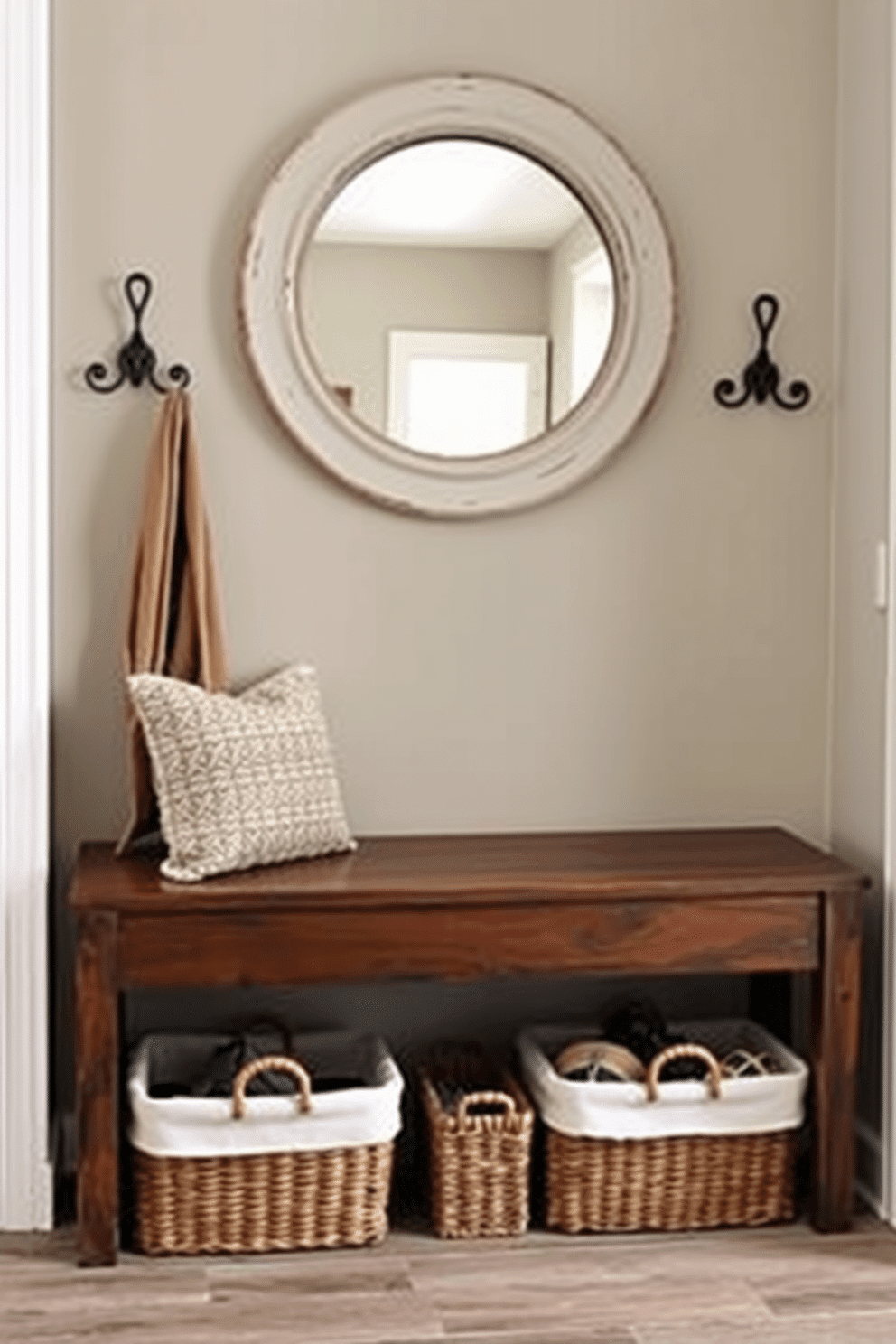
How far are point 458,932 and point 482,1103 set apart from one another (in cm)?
32

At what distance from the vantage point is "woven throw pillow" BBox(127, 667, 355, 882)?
3273mm

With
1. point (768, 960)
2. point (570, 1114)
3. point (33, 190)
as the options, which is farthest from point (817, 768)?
point (33, 190)

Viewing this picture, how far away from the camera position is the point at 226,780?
3.28 m

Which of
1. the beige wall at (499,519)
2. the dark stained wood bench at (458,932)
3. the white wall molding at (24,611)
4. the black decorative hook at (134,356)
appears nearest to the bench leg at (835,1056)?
the dark stained wood bench at (458,932)

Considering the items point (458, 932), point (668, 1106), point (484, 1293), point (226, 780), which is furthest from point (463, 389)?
point (484, 1293)

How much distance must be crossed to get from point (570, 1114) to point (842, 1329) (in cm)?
56

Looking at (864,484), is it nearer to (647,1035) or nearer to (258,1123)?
(647,1035)

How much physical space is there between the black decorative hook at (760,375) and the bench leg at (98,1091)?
1461 millimetres

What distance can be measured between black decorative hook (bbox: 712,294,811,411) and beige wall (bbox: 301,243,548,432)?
36 cm

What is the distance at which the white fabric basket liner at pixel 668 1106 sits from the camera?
3.34 m

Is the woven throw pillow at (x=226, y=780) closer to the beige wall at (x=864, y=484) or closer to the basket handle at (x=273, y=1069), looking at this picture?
the basket handle at (x=273, y=1069)

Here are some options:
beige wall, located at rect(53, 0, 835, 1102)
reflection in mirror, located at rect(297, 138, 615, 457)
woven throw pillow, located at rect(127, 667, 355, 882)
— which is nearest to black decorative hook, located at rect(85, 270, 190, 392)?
beige wall, located at rect(53, 0, 835, 1102)

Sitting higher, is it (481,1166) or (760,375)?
(760,375)

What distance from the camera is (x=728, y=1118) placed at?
3395 mm
